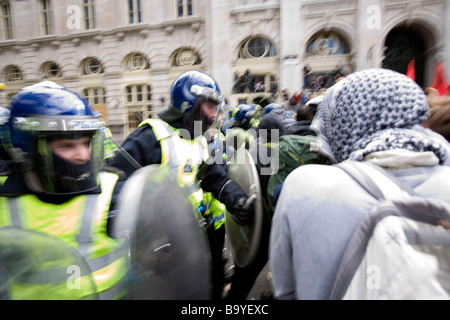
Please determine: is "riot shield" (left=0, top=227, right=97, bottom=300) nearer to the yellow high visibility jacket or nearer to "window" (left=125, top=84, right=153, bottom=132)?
the yellow high visibility jacket

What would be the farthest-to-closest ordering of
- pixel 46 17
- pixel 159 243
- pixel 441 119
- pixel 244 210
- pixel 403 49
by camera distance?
1. pixel 46 17
2. pixel 403 49
3. pixel 244 210
4. pixel 441 119
5. pixel 159 243

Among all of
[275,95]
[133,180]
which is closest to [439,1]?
[275,95]

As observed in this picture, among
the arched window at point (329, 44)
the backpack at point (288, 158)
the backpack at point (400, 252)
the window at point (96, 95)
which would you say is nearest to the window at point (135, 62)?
the window at point (96, 95)

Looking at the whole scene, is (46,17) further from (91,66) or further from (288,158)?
(288,158)

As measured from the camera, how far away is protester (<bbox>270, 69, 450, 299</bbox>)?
748mm

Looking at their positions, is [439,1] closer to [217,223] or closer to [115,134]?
[217,223]

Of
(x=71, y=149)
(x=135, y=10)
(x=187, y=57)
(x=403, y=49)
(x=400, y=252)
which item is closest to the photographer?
(x=400, y=252)

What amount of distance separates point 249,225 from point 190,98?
1.04 metres

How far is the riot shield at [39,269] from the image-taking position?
2.46 feet

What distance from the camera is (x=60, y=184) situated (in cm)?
109

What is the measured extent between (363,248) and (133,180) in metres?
0.77

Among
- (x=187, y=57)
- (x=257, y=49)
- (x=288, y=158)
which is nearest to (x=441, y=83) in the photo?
(x=288, y=158)

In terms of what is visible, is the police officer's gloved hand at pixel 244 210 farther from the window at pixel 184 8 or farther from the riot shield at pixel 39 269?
the window at pixel 184 8

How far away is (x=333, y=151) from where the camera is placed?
1027 millimetres
